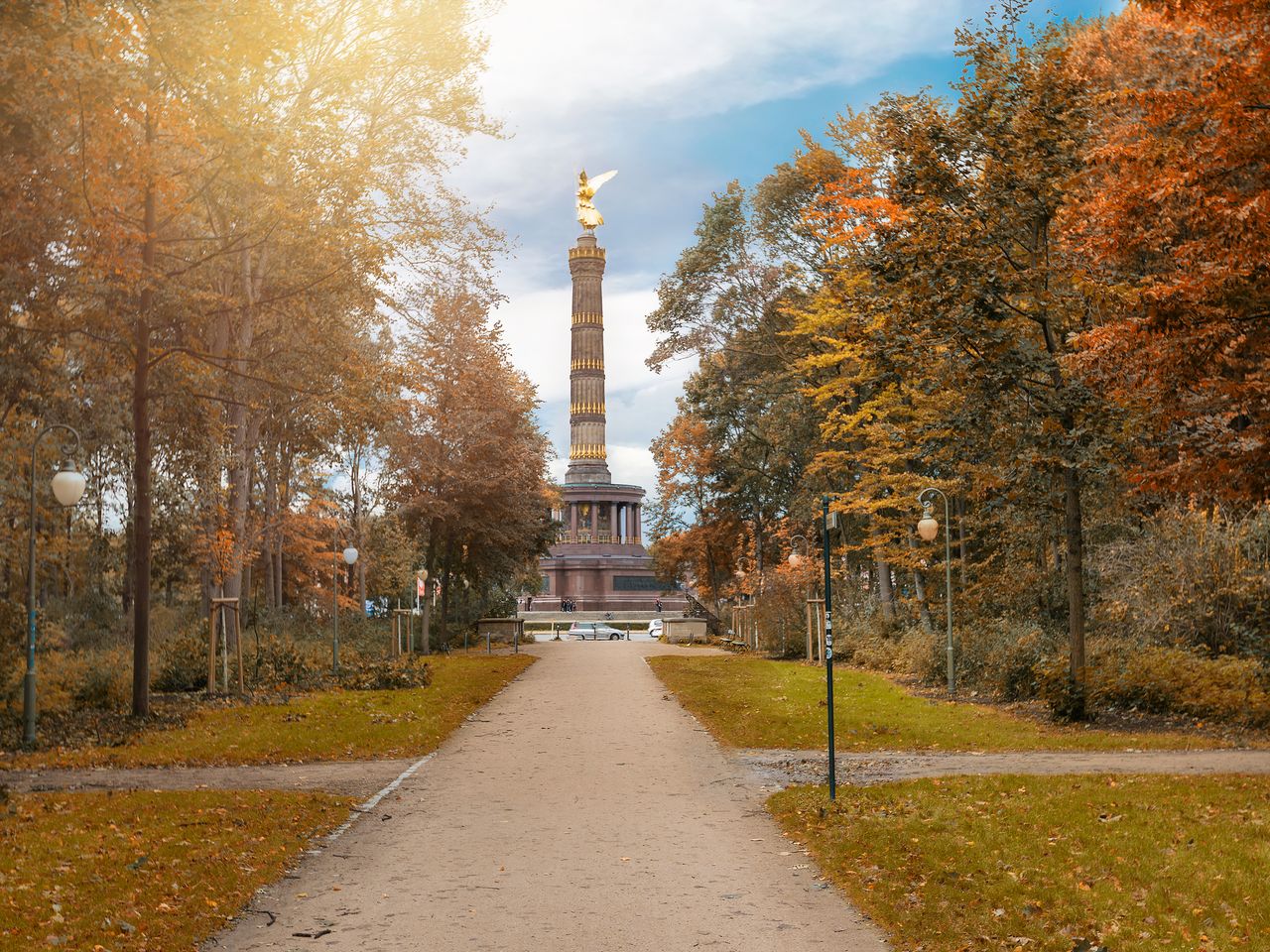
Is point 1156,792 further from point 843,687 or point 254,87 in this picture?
point 254,87

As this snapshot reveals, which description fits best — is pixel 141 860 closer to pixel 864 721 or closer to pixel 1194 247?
pixel 864 721

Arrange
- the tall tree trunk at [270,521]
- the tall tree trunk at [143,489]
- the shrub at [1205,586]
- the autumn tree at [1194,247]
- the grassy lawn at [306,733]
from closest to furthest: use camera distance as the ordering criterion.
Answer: the autumn tree at [1194,247]
the grassy lawn at [306,733]
the tall tree trunk at [143,489]
the shrub at [1205,586]
the tall tree trunk at [270,521]

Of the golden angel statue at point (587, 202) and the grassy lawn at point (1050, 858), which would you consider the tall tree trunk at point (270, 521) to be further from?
the golden angel statue at point (587, 202)

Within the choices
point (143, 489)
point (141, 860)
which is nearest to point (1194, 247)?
point (141, 860)

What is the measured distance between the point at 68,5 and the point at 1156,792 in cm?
1383

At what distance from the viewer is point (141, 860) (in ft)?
31.2

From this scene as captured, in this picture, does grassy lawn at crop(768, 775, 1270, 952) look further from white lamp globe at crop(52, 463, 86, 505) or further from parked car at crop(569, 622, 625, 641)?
parked car at crop(569, 622, 625, 641)

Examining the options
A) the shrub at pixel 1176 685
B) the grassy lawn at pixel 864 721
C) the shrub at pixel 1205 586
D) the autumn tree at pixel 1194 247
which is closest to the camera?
the autumn tree at pixel 1194 247

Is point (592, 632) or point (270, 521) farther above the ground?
point (270, 521)

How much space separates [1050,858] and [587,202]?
78.2m

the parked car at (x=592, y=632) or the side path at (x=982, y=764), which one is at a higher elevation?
the side path at (x=982, y=764)

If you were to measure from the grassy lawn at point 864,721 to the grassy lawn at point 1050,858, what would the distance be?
3.84m

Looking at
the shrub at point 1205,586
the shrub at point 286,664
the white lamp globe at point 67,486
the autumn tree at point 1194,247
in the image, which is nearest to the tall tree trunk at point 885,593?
Answer: the shrub at point 1205,586

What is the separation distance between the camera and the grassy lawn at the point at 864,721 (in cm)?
1723
